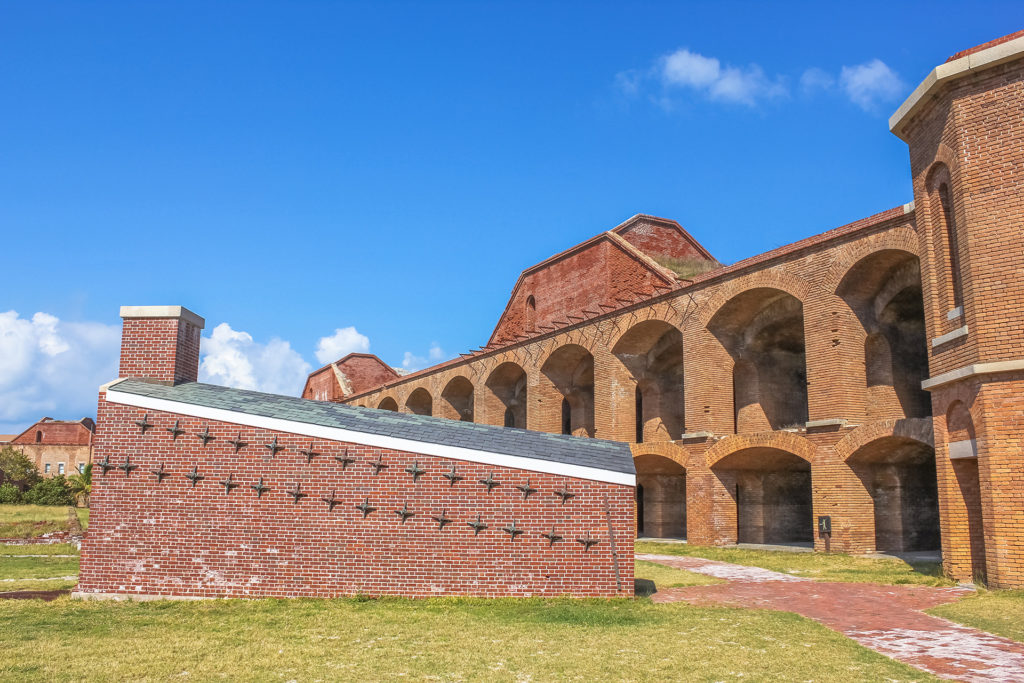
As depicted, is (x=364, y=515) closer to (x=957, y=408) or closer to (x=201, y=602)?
(x=201, y=602)

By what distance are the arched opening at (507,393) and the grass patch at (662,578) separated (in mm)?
16048

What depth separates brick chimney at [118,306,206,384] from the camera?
431 inches

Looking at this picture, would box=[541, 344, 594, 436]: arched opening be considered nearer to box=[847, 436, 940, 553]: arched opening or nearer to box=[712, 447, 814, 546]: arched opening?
box=[712, 447, 814, 546]: arched opening

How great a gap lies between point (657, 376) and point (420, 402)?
15.9 meters

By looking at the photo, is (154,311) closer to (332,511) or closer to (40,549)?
(332,511)

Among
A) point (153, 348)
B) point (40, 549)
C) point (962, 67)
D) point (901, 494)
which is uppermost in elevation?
point (962, 67)

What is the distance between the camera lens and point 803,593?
10.9m

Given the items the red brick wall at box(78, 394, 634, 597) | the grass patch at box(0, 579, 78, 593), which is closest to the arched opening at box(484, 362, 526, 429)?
the grass patch at box(0, 579, 78, 593)

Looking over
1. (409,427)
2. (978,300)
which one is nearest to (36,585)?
(409,427)

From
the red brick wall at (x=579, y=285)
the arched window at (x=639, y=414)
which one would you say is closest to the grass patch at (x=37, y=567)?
the red brick wall at (x=579, y=285)

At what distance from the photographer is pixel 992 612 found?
9.02m

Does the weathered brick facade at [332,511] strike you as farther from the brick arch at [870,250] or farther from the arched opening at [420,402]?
the arched opening at [420,402]

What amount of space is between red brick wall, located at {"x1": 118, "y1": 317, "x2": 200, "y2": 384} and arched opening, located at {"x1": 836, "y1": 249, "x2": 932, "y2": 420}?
1306 cm

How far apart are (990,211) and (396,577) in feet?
31.4
